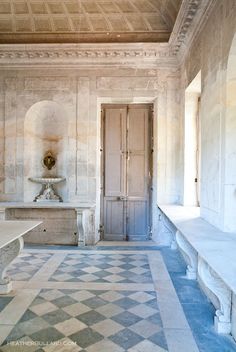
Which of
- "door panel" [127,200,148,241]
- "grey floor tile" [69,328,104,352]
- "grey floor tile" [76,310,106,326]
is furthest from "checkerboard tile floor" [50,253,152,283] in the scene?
Result: "door panel" [127,200,148,241]

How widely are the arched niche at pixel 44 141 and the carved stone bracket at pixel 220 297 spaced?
455cm

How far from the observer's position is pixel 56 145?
7320 mm

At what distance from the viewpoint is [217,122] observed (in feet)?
12.7

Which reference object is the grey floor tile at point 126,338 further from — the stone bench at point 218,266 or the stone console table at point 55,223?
the stone console table at point 55,223

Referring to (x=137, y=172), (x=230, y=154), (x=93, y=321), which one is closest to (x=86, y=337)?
(x=93, y=321)

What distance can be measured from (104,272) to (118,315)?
145cm

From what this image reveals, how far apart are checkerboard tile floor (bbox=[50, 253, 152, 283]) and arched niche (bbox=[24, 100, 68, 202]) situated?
1953 mm

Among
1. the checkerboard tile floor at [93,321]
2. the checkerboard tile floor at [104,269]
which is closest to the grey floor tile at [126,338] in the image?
the checkerboard tile floor at [93,321]

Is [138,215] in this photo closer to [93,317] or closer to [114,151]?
[114,151]

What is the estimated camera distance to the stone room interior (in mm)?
3744

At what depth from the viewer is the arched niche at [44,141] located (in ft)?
23.1

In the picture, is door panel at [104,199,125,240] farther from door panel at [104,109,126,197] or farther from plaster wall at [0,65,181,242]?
plaster wall at [0,65,181,242]

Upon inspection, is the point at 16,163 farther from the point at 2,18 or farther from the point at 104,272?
the point at 104,272

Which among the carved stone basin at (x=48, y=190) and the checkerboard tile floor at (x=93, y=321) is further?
the carved stone basin at (x=48, y=190)
